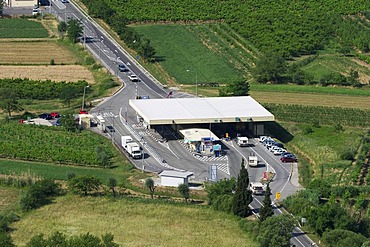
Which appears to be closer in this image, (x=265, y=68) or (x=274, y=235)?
(x=274, y=235)

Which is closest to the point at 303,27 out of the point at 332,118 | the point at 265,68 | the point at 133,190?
the point at 265,68

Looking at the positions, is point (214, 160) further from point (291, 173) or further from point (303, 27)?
point (303, 27)

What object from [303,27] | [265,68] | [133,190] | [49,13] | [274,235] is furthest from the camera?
[49,13]

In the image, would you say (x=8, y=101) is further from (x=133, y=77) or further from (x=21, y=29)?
Result: (x=21, y=29)

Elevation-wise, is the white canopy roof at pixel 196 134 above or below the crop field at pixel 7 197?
above

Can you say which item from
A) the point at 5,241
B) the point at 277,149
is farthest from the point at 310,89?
the point at 5,241

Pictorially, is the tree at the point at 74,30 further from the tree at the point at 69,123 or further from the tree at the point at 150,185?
the tree at the point at 150,185

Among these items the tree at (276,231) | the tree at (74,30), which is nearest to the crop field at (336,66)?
the tree at (74,30)
